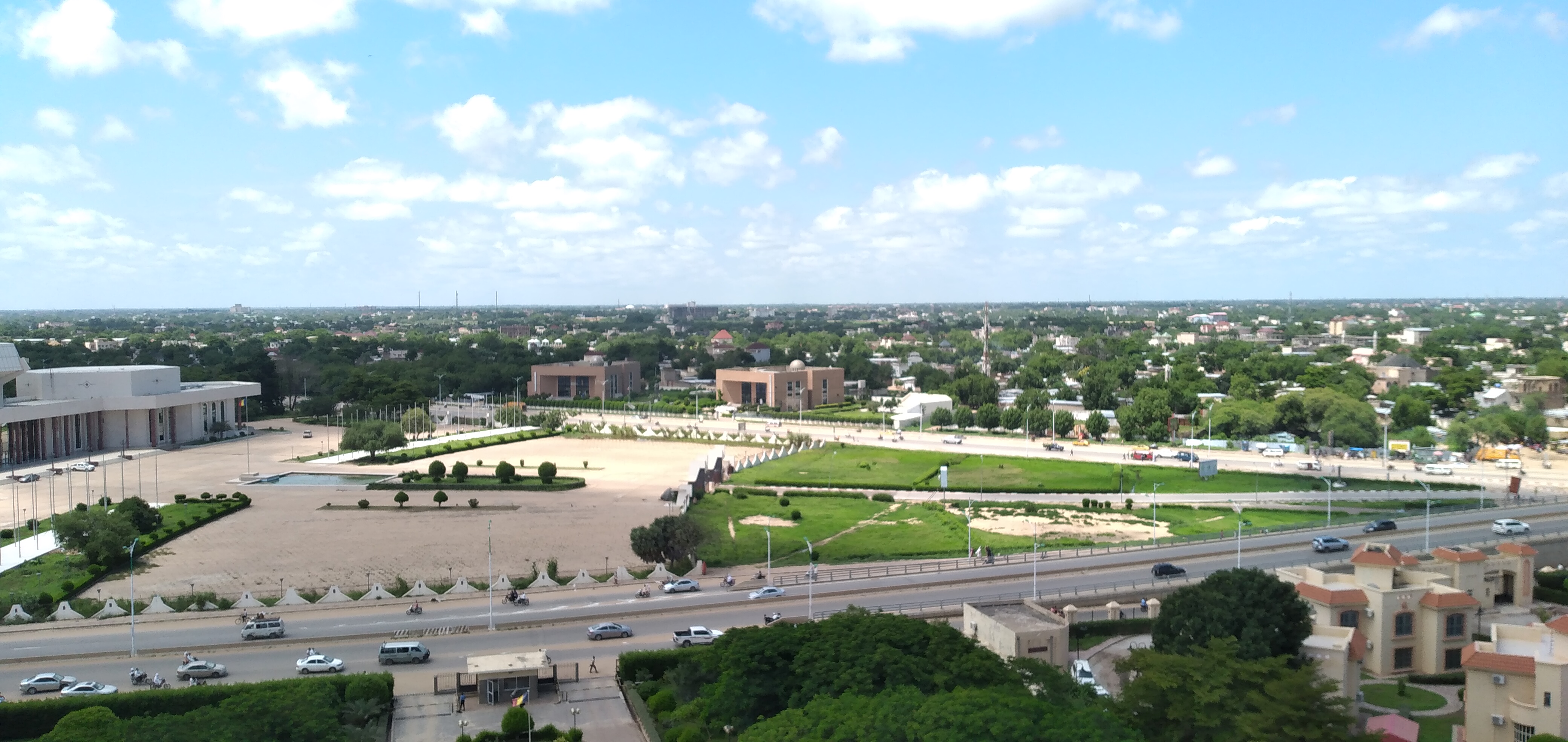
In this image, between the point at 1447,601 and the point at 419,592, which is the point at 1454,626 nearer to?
the point at 1447,601

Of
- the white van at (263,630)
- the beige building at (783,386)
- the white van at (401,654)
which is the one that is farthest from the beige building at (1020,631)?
the beige building at (783,386)

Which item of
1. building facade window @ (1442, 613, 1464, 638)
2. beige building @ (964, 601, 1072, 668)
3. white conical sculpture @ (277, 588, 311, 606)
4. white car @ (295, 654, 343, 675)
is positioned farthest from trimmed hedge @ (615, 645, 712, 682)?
building facade window @ (1442, 613, 1464, 638)

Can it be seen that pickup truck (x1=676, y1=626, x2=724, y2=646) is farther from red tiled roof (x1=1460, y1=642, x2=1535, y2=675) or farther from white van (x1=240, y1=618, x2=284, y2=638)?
red tiled roof (x1=1460, y1=642, x2=1535, y2=675)

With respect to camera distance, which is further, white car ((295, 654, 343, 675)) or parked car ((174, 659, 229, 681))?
white car ((295, 654, 343, 675))

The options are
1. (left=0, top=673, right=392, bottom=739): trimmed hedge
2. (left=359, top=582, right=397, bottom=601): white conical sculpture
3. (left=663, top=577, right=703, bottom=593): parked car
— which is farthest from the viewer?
(left=663, top=577, right=703, bottom=593): parked car

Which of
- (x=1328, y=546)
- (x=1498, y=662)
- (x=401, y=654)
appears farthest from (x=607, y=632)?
(x=1328, y=546)

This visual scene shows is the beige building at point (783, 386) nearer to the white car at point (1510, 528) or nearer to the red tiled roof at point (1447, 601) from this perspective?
the white car at point (1510, 528)

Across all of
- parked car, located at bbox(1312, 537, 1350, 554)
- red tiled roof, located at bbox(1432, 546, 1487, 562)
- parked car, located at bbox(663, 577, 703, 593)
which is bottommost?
parked car, located at bbox(663, 577, 703, 593)
